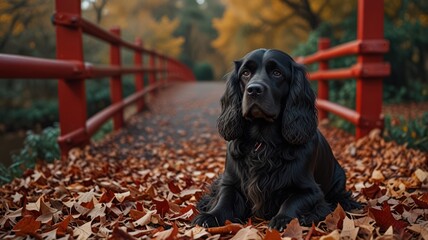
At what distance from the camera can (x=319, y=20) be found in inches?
621

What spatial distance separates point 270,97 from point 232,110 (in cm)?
33

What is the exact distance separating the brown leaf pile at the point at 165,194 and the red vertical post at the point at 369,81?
0.19 meters

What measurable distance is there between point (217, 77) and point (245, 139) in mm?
40807

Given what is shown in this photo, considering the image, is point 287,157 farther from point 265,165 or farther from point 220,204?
point 220,204

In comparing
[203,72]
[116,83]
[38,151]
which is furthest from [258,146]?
[203,72]

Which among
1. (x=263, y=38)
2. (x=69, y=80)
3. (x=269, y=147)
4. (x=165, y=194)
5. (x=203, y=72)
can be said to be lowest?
(x=165, y=194)

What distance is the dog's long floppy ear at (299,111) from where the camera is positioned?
2.66 m

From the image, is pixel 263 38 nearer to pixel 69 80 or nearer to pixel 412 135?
pixel 412 135

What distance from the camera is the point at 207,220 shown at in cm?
252

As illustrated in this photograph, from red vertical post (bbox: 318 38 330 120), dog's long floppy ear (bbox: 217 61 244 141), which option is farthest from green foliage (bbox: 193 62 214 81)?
dog's long floppy ear (bbox: 217 61 244 141)

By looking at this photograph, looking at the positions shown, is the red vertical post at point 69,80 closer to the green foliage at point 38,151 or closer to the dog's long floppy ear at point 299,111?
the green foliage at point 38,151

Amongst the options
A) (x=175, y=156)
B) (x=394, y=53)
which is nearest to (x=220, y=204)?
(x=175, y=156)

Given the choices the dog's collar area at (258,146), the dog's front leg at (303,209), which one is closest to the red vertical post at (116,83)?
the dog's collar area at (258,146)

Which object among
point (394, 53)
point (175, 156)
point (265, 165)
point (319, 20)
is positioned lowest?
point (175, 156)
